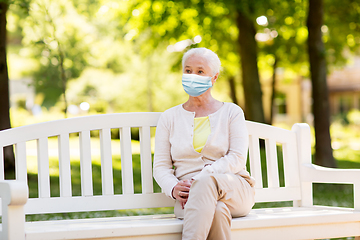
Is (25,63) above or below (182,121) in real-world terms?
above

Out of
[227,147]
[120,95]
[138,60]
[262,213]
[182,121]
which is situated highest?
[138,60]

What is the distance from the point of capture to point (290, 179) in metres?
4.14

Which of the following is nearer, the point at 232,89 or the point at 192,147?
the point at 192,147

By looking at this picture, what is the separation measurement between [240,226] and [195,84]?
3.58 feet

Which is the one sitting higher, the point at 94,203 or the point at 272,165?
the point at 272,165

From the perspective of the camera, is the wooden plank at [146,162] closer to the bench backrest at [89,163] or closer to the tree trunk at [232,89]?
the bench backrest at [89,163]

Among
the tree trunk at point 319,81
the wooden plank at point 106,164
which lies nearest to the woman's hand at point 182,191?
the wooden plank at point 106,164

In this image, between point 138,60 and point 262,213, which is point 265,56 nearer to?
point 138,60

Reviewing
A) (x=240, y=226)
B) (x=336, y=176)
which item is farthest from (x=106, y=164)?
(x=336, y=176)

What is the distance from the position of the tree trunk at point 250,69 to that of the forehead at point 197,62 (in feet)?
29.9

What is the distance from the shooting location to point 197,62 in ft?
11.7

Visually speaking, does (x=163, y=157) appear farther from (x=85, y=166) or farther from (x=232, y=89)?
(x=232, y=89)

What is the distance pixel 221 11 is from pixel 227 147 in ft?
31.2

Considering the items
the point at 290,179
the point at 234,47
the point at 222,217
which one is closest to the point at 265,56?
the point at 234,47
